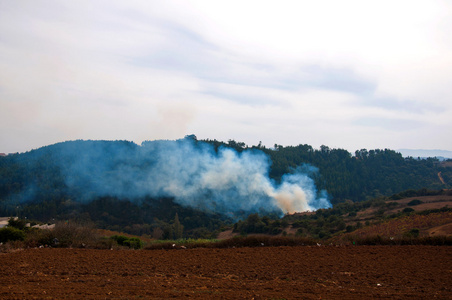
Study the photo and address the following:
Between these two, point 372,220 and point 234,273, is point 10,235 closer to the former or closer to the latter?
point 234,273

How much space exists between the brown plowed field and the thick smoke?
46.2m

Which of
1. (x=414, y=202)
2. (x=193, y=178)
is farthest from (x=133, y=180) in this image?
(x=414, y=202)

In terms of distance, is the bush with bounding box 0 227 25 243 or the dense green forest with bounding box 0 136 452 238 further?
the dense green forest with bounding box 0 136 452 238

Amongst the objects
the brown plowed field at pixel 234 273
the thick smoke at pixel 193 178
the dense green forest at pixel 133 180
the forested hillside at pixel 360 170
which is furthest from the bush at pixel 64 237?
the forested hillside at pixel 360 170

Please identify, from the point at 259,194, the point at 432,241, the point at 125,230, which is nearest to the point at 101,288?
the point at 432,241

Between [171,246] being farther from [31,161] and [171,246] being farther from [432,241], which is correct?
[31,161]

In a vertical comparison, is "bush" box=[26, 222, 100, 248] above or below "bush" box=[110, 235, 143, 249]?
above

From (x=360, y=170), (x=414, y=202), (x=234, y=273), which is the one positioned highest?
(x=360, y=170)

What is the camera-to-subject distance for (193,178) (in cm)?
7231

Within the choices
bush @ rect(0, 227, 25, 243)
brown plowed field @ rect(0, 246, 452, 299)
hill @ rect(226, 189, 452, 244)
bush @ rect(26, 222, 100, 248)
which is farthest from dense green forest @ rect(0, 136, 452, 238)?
brown plowed field @ rect(0, 246, 452, 299)

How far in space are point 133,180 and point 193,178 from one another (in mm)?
14399

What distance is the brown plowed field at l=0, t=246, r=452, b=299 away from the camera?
518 inches

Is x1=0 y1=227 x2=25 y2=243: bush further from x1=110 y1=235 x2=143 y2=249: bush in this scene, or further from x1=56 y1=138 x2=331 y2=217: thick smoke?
x1=56 y1=138 x2=331 y2=217: thick smoke

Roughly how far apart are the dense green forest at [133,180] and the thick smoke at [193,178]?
445 millimetres
